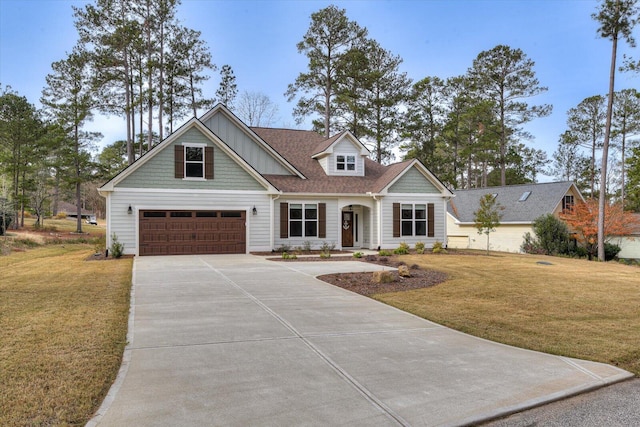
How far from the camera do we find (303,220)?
1970 centimetres

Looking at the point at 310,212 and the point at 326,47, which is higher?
the point at 326,47

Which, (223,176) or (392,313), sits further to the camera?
(223,176)

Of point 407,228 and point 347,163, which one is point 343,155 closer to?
point 347,163

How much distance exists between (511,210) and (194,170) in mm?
21553

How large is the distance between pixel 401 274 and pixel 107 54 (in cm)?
2615

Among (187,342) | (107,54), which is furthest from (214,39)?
(187,342)

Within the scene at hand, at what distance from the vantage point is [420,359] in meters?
4.94

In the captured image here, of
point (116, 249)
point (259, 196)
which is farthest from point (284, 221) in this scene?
point (116, 249)

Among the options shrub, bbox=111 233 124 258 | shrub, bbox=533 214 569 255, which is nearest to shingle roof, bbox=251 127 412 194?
shrub, bbox=111 233 124 258

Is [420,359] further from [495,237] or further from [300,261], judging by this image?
[495,237]

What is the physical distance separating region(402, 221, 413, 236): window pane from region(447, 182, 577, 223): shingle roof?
10667 mm

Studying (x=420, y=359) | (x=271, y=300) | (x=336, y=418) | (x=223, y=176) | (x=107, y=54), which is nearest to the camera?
(x=336, y=418)

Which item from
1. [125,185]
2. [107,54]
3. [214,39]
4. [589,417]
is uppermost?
[214,39]

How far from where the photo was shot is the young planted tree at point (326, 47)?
29531mm
